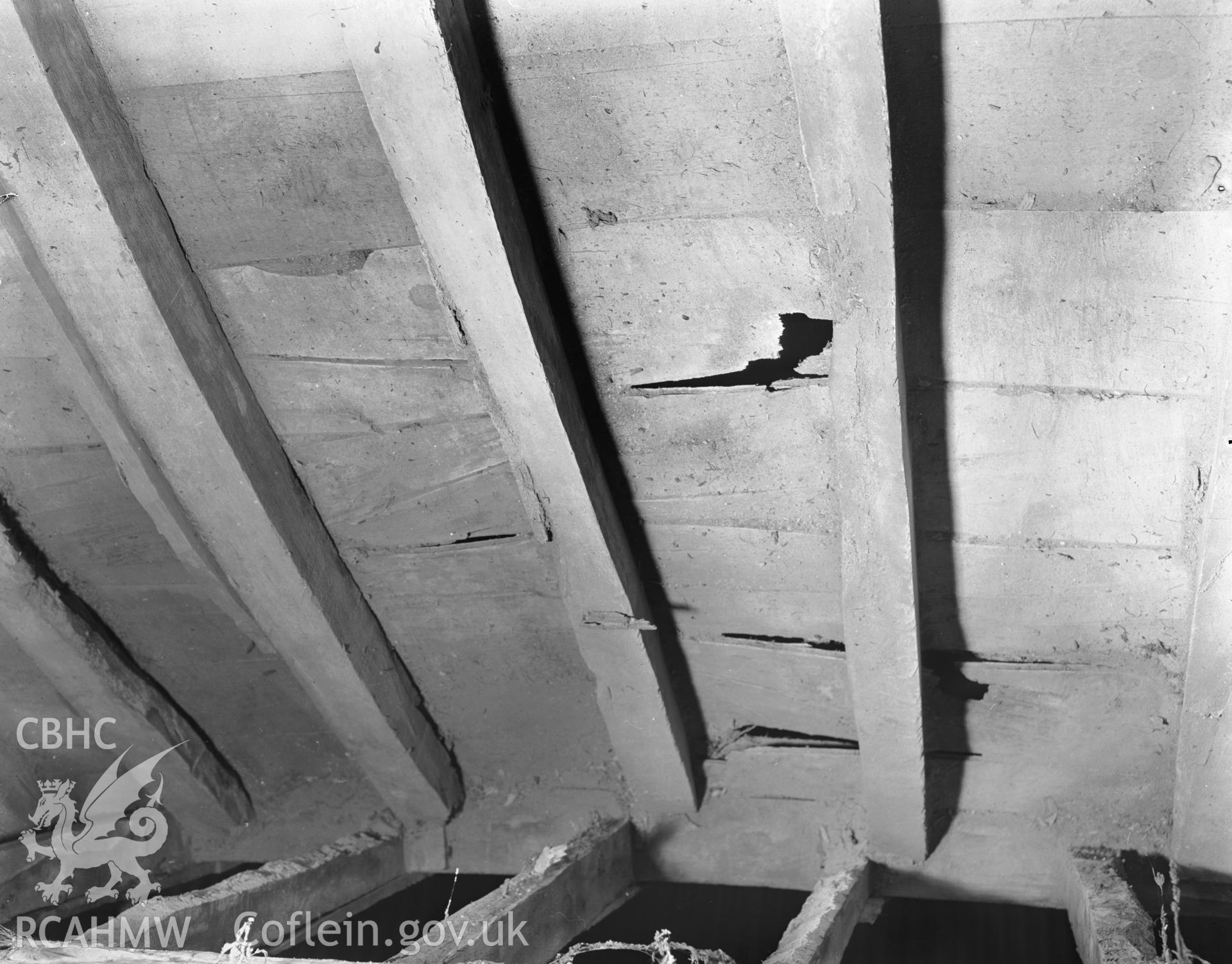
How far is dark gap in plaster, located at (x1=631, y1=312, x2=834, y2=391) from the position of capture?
1.70m

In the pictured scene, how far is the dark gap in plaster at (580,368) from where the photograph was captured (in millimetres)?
1505

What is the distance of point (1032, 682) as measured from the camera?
87.0 inches

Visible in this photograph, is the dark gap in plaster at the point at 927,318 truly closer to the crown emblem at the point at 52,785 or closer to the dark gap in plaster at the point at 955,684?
the dark gap in plaster at the point at 955,684

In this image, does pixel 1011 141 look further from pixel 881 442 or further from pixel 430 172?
pixel 430 172

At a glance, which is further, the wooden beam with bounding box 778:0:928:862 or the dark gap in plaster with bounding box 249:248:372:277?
the dark gap in plaster with bounding box 249:248:372:277


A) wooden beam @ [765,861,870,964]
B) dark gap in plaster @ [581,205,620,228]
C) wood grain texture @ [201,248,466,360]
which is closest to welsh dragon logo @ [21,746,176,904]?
wood grain texture @ [201,248,466,360]

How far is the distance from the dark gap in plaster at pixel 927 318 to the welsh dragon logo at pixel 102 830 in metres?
1.98

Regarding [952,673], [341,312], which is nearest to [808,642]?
[952,673]

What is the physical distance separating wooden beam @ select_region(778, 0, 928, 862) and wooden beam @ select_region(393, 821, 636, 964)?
63 centimetres

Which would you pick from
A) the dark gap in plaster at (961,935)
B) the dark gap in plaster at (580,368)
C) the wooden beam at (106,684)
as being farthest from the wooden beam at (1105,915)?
the wooden beam at (106,684)

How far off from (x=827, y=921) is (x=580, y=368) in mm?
1148

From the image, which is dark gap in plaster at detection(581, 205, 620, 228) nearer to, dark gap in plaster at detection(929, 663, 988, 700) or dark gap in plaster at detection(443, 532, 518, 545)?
dark gap in plaster at detection(443, 532, 518, 545)

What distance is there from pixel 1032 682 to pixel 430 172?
1.59 m

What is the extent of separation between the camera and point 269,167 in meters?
1.63
